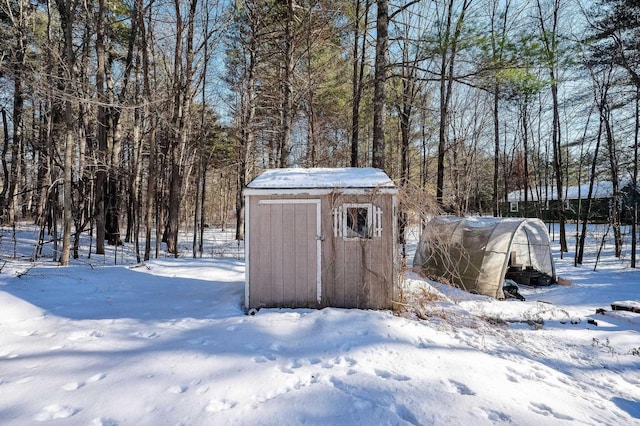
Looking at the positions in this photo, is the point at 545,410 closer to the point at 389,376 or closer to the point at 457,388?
the point at 457,388

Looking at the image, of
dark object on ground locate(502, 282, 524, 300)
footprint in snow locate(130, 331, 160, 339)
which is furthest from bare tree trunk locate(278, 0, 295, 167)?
dark object on ground locate(502, 282, 524, 300)

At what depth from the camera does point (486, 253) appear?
7.47 metres

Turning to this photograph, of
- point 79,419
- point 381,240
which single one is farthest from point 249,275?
point 79,419

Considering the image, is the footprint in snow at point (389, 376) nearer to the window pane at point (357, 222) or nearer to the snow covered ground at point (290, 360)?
the snow covered ground at point (290, 360)

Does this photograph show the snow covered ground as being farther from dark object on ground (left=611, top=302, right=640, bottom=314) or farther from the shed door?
the shed door

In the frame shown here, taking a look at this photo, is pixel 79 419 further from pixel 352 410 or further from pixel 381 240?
pixel 381 240

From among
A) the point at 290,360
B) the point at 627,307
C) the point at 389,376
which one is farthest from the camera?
the point at 627,307

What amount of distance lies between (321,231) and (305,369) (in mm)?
2180

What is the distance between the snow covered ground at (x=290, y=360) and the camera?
2332 millimetres

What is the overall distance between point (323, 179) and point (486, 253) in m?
4.67

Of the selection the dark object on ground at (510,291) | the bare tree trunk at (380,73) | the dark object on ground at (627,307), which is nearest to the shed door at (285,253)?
the bare tree trunk at (380,73)

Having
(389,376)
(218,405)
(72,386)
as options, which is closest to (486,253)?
(389,376)

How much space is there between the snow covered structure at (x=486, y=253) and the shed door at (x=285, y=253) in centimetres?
254

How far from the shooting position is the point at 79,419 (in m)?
2.15
